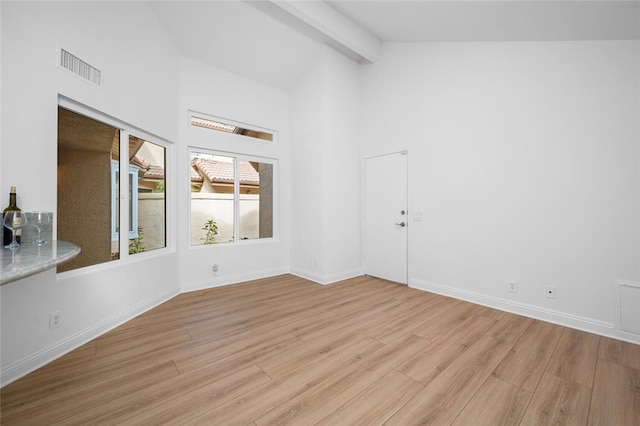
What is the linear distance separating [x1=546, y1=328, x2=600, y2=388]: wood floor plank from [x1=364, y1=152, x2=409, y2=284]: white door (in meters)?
2.00

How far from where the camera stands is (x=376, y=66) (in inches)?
183

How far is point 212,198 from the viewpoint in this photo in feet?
14.3

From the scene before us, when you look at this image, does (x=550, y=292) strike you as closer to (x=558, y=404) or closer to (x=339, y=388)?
(x=558, y=404)

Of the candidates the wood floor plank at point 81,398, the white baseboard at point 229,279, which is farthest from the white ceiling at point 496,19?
the wood floor plank at point 81,398

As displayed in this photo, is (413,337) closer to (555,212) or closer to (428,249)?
(428,249)

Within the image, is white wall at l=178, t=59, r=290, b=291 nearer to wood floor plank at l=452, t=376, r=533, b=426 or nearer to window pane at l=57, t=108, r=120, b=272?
window pane at l=57, t=108, r=120, b=272

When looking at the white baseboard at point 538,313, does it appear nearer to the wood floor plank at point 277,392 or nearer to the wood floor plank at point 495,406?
the wood floor plank at point 495,406

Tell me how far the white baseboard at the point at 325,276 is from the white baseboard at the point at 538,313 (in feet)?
3.92

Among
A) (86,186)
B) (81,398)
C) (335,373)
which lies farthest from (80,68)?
(335,373)

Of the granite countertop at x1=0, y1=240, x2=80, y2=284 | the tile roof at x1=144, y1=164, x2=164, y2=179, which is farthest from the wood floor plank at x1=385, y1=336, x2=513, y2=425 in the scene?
the tile roof at x1=144, y1=164, x2=164, y2=179

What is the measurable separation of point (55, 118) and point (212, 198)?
2236 mm

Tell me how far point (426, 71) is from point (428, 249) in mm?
2599

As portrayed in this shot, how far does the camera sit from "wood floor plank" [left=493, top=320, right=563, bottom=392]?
1.98 m

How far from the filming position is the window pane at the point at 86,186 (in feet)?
8.09
